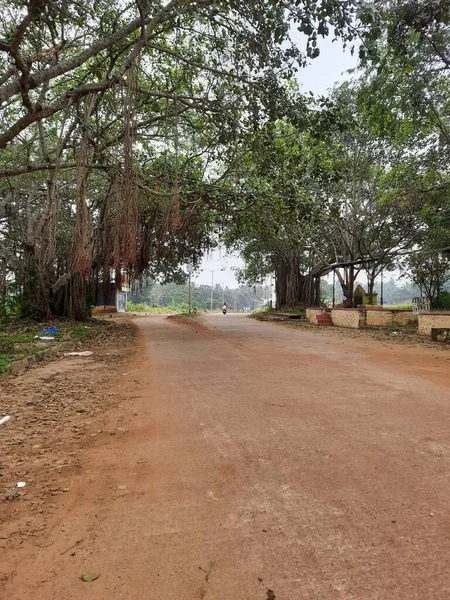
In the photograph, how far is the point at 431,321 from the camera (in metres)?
11.4

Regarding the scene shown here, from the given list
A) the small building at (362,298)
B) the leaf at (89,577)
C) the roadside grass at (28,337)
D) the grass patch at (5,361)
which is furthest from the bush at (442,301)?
the leaf at (89,577)

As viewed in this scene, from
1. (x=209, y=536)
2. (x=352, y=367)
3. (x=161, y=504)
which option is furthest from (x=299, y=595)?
(x=352, y=367)

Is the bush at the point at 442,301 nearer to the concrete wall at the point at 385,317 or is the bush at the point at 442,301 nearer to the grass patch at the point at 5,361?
the concrete wall at the point at 385,317

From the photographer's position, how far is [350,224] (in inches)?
701

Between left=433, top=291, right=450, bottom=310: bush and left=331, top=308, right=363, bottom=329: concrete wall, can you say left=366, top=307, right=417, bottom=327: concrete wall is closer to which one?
left=331, top=308, right=363, bottom=329: concrete wall

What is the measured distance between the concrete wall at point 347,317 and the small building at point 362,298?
2.57m

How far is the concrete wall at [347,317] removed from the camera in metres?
14.8

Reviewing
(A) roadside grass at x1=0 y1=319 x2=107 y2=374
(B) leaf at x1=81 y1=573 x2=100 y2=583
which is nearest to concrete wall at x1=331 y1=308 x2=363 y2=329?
(A) roadside grass at x1=0 y1=319 x2=107 y2=374

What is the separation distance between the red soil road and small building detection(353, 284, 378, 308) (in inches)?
588

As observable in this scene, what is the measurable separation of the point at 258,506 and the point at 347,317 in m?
13.9

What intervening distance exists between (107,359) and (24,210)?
12.0m

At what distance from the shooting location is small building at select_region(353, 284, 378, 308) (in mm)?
18859

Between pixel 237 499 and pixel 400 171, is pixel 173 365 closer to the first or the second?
pixel 237 499

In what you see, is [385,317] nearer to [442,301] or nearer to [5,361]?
[442,301]
